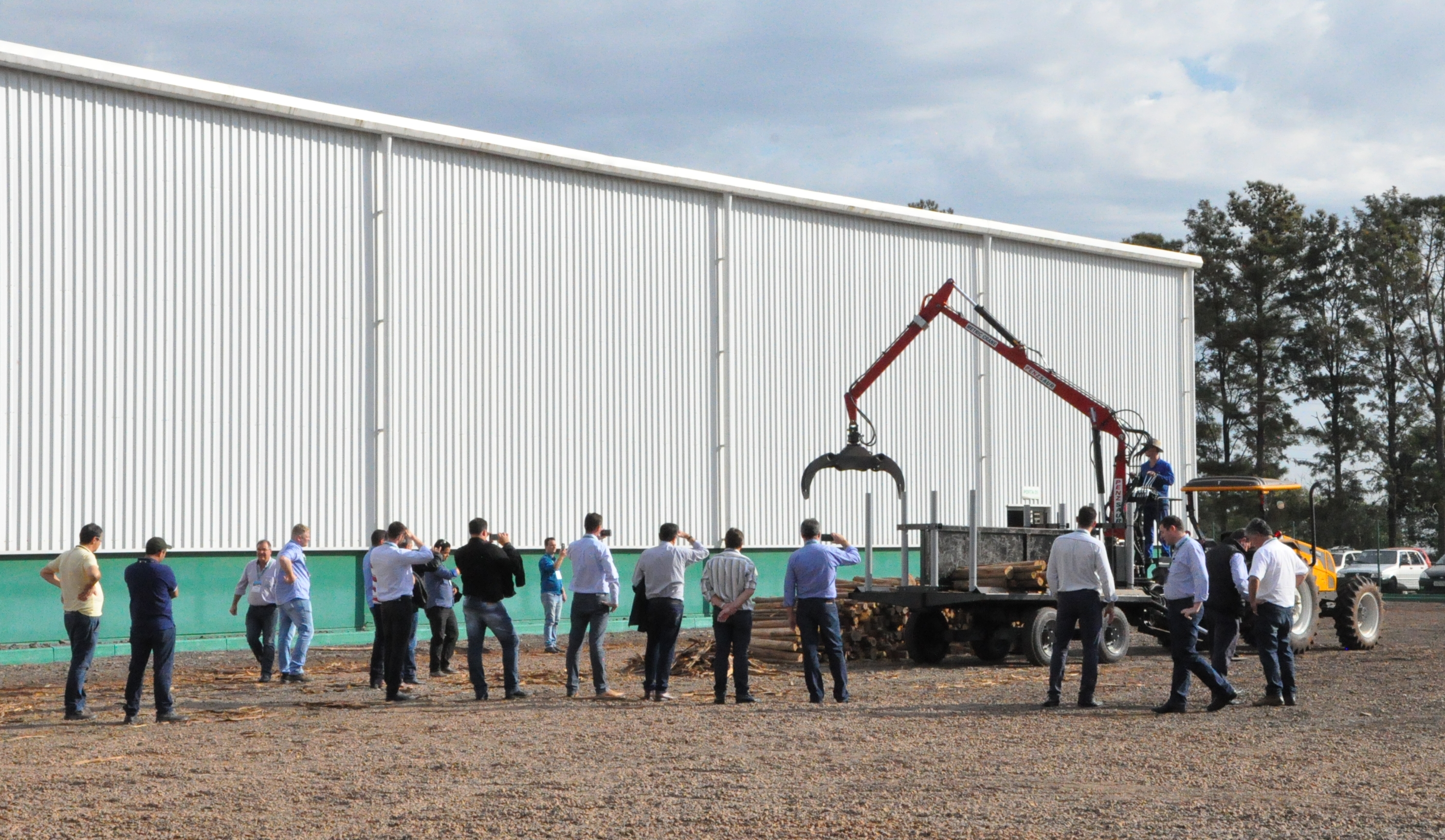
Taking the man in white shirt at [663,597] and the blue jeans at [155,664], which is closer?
the blue jeans at [155,664]

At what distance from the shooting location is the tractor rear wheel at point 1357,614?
847 inches

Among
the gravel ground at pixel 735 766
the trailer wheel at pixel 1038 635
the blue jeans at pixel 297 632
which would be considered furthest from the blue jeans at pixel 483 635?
the trailer wheel at pixel 1038 635

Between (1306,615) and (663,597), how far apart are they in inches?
435

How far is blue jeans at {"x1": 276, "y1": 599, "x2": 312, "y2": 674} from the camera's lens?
17.2m

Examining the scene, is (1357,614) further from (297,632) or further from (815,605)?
(297,632)

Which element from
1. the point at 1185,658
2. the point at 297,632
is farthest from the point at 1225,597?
the point at 297,632

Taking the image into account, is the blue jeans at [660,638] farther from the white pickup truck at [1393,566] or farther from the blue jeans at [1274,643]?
the white pickup truck at [1393,566]

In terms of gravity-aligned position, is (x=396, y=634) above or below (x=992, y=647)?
above

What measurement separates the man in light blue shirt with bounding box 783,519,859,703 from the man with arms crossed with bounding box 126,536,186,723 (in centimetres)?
556

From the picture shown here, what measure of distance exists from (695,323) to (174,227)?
9716 millimetres

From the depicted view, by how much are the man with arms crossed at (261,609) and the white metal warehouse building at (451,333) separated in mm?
4974

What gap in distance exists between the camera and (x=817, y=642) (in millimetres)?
14391

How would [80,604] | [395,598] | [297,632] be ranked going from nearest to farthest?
[80,604] → [395,598] → [297,632]

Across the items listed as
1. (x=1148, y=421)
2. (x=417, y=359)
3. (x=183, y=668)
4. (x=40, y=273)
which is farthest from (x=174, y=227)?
(x=1148, y=421)
